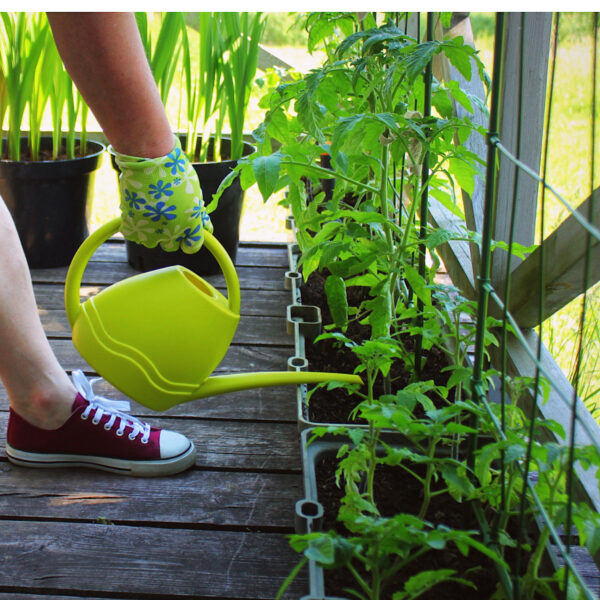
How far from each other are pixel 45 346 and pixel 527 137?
916 mm

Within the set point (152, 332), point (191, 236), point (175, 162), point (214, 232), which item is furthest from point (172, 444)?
point (214, 232)

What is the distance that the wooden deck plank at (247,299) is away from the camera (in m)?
2.14

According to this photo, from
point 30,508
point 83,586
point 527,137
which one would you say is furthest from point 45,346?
point 527,137

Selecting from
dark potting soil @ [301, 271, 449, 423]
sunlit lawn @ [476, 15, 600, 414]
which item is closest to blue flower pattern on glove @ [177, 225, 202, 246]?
dark potting soil @ [301, 271, 449, 423]

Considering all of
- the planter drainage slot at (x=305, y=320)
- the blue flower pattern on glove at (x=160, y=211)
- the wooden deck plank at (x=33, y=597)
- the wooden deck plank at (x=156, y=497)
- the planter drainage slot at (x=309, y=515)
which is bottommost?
the wooden deck plank at (x=33, y=597)

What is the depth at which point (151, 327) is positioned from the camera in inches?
43.8

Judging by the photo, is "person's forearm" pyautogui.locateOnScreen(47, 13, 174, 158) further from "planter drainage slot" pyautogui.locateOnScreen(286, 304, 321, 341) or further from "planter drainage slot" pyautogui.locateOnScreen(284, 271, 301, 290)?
"planter drainage slot" pyautogui.locateOnScreen(284, 271, 301, 290)

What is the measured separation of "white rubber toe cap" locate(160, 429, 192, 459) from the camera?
140 centimetres

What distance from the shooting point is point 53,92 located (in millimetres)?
2297

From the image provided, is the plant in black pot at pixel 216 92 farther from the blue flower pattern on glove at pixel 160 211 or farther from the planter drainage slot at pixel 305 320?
the blue flower pattern on glove at pixel 160 211

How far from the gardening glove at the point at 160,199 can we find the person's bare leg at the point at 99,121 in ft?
0.08

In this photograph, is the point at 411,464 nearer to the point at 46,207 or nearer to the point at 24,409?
the point at 24,409

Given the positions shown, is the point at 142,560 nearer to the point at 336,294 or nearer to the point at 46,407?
the point at 46,407

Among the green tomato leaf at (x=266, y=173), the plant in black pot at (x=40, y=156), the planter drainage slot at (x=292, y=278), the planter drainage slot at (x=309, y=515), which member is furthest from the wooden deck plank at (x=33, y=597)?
the plant in black pot at (x=40, y=156)
